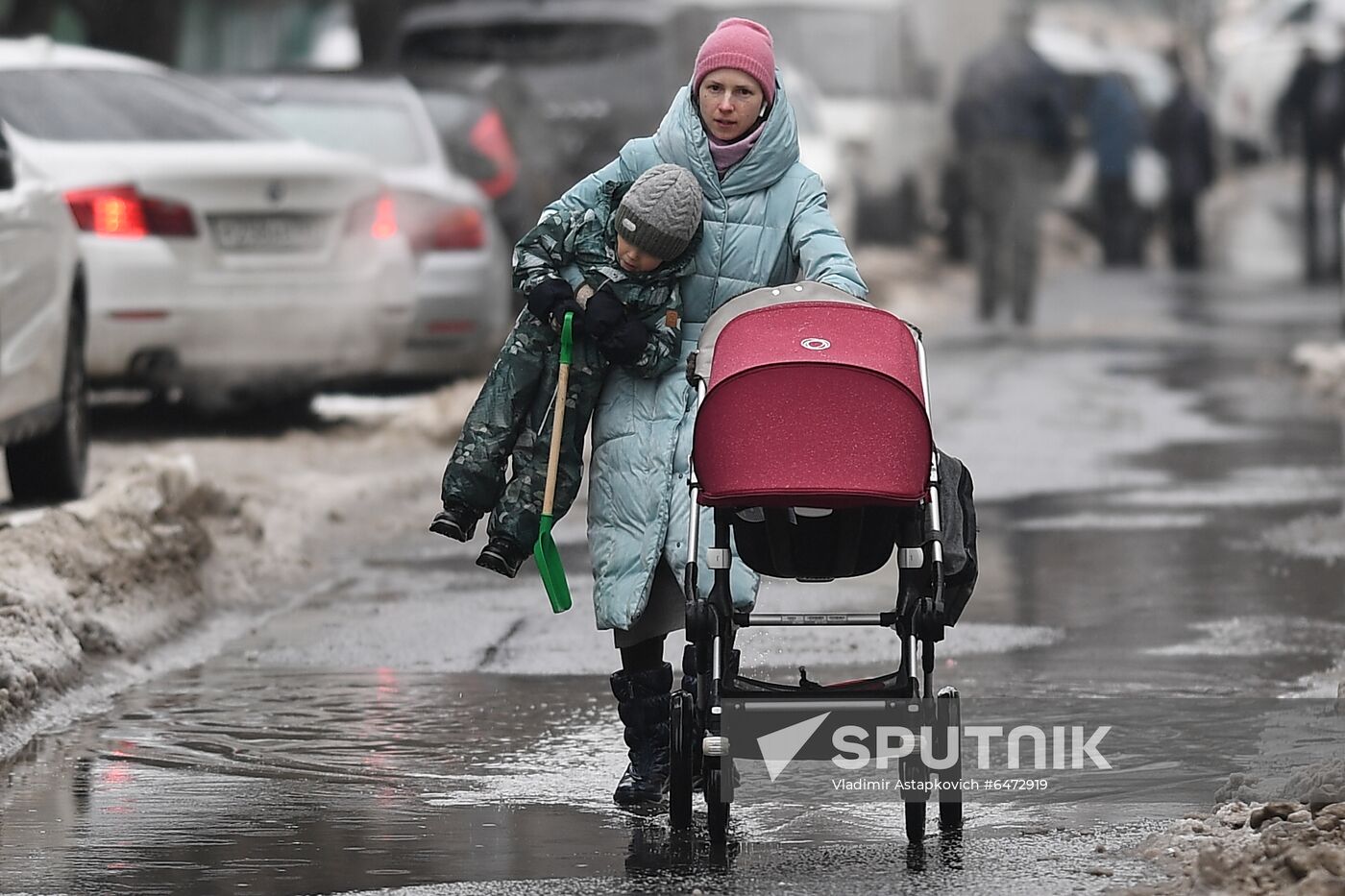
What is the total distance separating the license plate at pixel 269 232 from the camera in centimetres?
1288

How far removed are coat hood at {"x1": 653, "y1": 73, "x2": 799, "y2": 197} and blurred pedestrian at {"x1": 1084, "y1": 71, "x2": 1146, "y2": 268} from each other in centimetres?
2539

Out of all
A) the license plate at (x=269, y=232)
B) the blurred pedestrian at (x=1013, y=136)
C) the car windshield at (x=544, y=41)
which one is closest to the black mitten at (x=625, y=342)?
the license plate at (x=269, y=232)

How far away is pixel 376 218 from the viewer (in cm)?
1357

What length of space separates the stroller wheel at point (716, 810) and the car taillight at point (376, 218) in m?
7.89

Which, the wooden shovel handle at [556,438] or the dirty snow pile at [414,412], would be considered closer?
the wooden shovel handle at [556,438]

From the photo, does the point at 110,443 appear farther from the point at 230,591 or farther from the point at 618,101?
the point at 618,101

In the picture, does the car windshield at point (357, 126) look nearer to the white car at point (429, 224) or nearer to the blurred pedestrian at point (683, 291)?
the white car at point (429, 224)

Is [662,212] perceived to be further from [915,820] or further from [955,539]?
[915,820]

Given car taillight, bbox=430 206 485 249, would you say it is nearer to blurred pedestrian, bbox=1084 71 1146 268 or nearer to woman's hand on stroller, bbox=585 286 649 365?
woman's hand on stroller, bbox=585 286 649 365

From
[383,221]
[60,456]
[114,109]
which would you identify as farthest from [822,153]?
[60,456]

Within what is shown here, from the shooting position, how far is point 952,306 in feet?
82.2

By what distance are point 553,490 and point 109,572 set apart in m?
2.63

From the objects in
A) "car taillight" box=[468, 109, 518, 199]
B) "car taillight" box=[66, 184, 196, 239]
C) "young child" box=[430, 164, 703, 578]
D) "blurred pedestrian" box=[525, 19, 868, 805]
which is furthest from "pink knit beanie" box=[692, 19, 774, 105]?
"car taillight" box=[468, 109, 518, 199]

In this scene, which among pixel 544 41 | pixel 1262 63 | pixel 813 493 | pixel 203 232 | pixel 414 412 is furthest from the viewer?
pixel 1262 63
